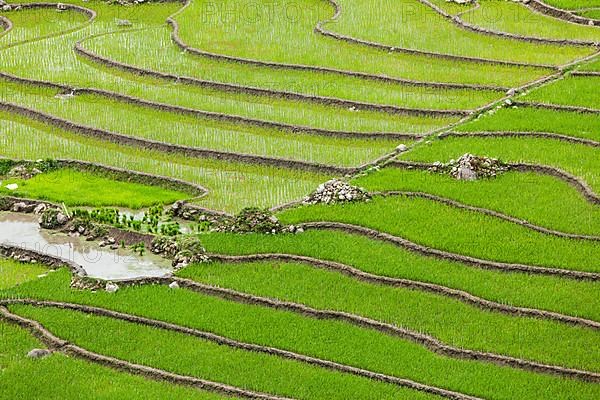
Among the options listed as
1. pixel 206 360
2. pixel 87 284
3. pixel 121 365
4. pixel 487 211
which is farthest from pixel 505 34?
pixel 121 365

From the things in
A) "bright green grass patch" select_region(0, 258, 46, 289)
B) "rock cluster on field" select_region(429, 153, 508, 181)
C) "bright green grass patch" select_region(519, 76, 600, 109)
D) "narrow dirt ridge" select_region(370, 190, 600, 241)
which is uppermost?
"bright green grass patch" select_region(519, 76, 600, 109)

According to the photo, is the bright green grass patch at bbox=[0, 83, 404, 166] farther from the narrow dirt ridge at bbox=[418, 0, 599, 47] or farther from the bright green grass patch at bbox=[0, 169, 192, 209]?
the narrow dirt ridge at bbox=[418, 0, 599, 47]

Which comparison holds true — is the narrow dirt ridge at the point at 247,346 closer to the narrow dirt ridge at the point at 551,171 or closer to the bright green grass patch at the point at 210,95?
the narrow dirt ridge at the point at 551,171

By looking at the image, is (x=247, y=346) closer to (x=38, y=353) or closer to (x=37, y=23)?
(x=38, y=353)

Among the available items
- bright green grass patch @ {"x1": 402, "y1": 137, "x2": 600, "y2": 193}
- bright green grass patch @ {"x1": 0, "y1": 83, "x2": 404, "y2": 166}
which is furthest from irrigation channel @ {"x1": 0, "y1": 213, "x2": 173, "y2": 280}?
bright green grass patch @ {"x1": 402, "y1": 137, "x2": 600, "y2": 193}

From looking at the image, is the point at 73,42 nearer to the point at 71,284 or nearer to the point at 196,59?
the point at 196,59
